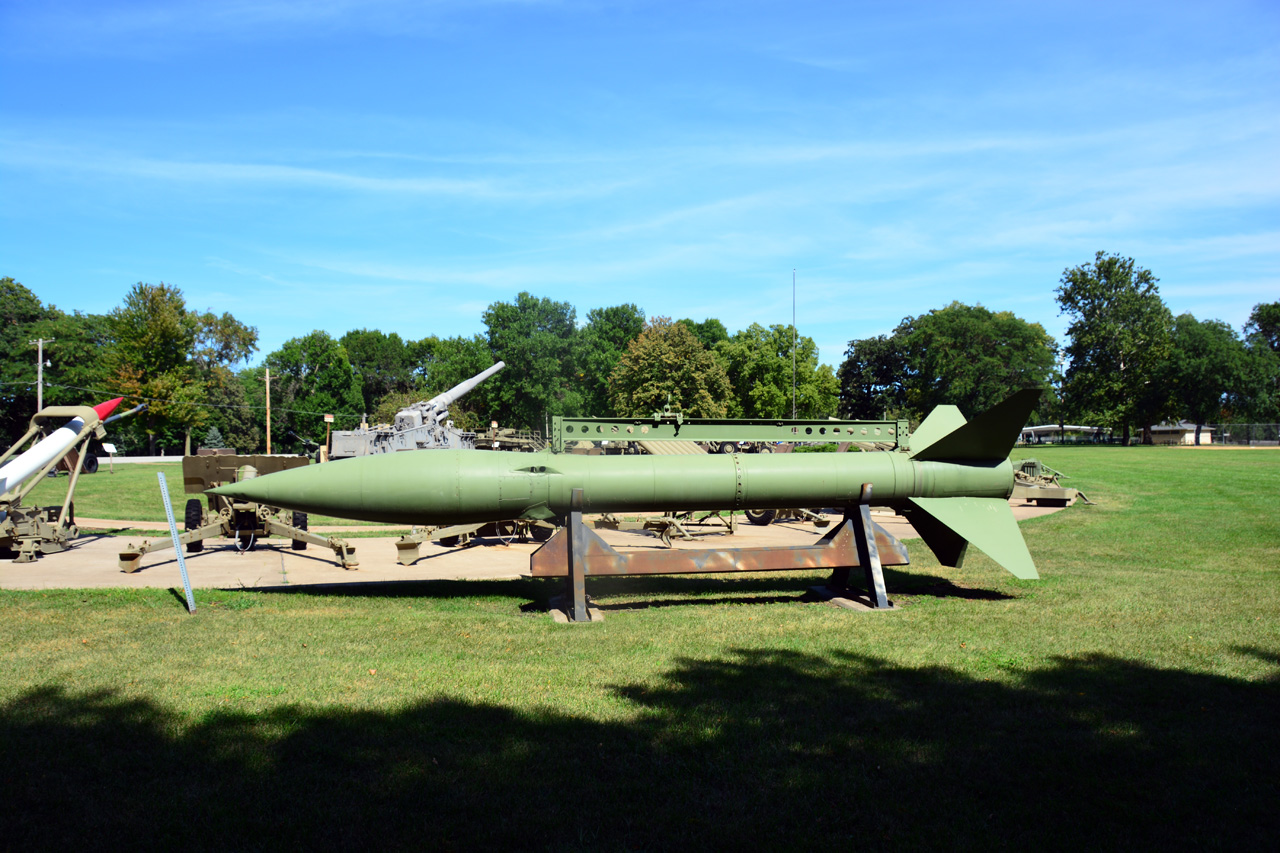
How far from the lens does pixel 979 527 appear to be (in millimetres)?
8836

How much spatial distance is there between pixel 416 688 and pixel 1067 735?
13.5 feet

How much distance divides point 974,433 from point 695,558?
11.9 ft

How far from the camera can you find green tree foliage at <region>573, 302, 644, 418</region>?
180ft

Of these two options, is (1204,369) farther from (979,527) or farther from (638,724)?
(638,724)

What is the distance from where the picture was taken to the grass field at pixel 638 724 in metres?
3.47

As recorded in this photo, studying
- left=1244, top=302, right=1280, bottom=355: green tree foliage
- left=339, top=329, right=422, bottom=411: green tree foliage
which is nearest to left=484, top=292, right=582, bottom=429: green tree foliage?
left=339, top=329, right=422, bottom=411: green tree foliage

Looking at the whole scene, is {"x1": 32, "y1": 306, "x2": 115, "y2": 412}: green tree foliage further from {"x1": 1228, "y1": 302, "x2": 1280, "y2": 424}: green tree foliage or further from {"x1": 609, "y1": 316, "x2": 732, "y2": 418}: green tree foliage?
{"x1": 1228, "y1": 302, "x2": 1280, "y2": 424}: green tree foliage

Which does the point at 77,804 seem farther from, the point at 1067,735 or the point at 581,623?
the point at 1067,735

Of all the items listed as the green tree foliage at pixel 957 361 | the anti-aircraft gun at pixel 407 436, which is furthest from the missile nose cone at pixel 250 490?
the green tree foliage at pixel 957 361

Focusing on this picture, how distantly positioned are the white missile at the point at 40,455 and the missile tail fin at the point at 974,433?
12518mm

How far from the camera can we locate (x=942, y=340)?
57688mm

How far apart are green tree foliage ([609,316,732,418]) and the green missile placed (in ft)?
105

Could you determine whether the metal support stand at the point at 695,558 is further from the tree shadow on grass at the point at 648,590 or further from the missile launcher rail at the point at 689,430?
the missile launcher rail at the point at 689,430

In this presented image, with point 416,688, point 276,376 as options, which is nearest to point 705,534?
point 416,688
